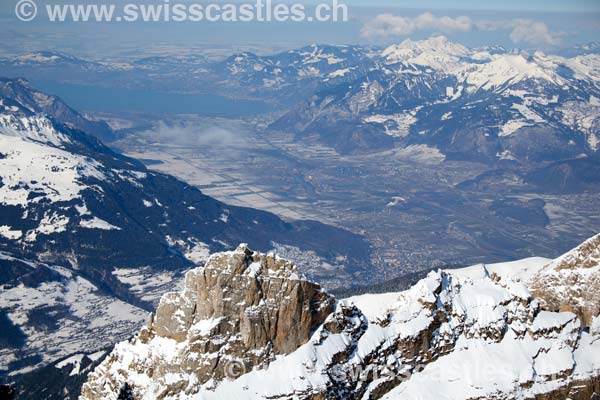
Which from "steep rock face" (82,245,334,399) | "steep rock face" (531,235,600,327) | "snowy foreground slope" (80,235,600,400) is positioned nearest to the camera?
"steep rock face" (82,245,334,399)

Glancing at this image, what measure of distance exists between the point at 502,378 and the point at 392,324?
1746 centimetres

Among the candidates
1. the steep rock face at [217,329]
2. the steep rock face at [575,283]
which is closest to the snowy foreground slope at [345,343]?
the steep rock face at [217,329]

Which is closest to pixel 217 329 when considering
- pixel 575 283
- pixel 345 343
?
pixel 345 343

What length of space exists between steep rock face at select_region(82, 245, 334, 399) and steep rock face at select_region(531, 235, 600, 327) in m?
43.8

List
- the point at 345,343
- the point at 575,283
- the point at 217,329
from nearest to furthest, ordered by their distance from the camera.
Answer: the point at 217,329
the point at 345,343
the point at 575,283

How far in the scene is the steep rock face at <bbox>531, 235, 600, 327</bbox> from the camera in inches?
4879

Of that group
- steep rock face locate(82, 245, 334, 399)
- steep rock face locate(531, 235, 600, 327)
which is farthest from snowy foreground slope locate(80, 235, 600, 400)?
steep rock face locate(531, 235, 600, 327)

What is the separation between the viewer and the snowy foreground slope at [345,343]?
100438 mm

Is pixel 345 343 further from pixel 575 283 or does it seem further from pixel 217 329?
pixel 575 283

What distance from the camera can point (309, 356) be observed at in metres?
104

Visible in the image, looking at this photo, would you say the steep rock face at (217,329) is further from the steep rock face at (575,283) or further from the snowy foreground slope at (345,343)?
the steep rock face at (575,283)

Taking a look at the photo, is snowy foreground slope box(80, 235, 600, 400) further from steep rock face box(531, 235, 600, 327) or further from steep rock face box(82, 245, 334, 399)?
steep rock face box(531, 235, 600, 327)

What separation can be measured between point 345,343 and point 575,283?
43399mm

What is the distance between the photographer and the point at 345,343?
108 meters
